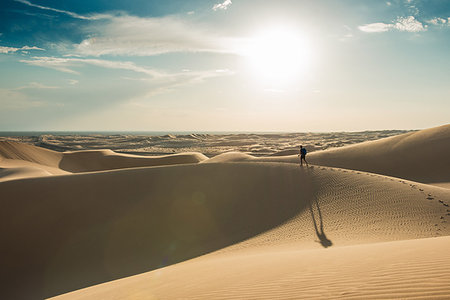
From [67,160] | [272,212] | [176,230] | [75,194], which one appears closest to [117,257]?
[176,230]

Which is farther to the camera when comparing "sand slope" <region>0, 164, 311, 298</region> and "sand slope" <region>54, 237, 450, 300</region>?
"sand slope" <region>0, 164, 311, 298</region>

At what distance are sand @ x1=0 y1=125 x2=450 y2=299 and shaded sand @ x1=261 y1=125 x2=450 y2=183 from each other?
1336 cm

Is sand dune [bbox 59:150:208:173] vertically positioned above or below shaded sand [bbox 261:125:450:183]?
below

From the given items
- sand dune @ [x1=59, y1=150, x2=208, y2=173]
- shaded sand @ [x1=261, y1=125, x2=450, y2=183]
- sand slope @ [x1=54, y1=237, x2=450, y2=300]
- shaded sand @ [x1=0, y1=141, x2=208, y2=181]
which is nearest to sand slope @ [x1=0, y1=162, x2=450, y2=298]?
sand slope @ [x1=54, y1=237, x2=450, y2=300]

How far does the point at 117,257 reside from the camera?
1056 centimetres

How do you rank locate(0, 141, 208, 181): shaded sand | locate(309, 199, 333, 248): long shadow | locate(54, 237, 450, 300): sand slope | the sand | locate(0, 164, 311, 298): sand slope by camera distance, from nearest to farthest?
locate(54, 237, 450, 300): sand slope
the sand
locate(309, 199, 333, 248): long shadow
locate(0, 164, 311, 298): sand slope
locate(0, 141, 208, 181): shaded sand

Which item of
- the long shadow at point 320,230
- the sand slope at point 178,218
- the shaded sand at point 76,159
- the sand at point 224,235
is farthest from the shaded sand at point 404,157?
the long shadow at point 320,230

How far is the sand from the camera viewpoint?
462cm

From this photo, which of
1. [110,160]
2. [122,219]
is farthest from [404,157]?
[110,160]

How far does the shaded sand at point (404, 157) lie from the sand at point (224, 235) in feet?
43.8

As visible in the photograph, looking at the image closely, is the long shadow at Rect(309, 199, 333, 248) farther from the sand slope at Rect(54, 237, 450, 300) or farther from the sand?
the sand slope at Rect(54, 237, 450, 300)

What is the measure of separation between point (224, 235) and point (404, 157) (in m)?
24.1

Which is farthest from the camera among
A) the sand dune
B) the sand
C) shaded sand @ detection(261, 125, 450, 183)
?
the sand dune

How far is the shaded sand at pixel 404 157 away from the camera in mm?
24828
